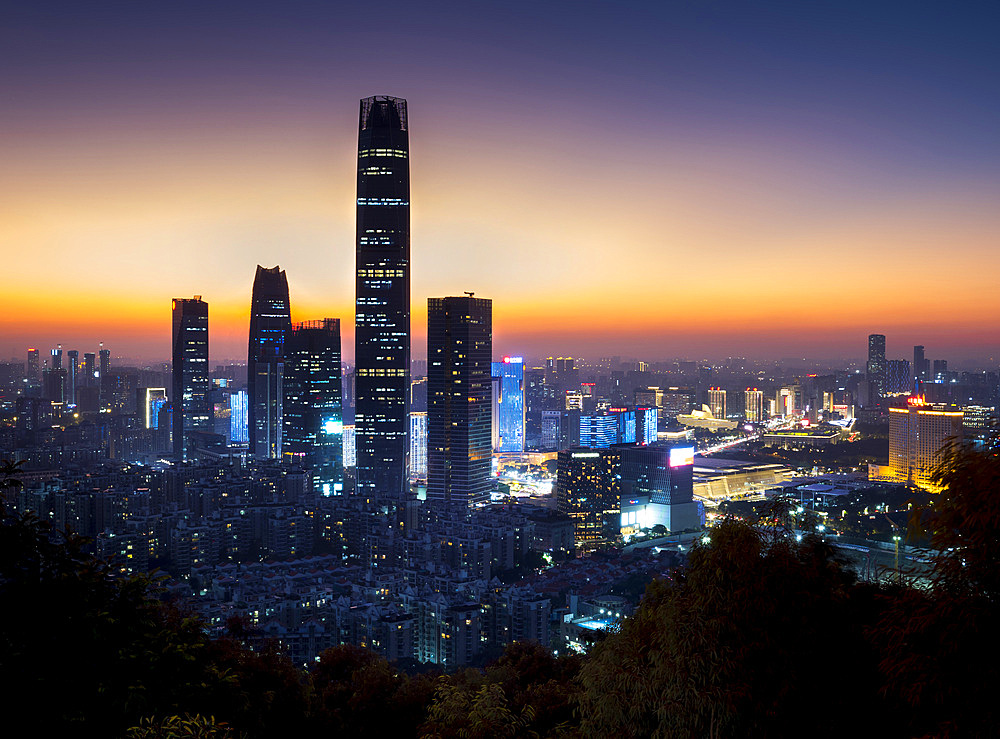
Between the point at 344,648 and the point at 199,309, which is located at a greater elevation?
the point at 199,309

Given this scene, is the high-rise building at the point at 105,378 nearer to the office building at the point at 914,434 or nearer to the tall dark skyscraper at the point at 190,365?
the tall dark skyscraper at the point at 190,365

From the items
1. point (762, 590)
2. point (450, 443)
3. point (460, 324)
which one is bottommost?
point (450, 443)

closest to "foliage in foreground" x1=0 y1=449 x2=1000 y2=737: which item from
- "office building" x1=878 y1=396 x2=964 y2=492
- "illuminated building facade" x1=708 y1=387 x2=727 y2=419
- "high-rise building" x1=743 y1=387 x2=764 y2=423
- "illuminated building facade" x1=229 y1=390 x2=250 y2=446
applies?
"office building" x1=878 y1=396 x2=964 y2=492

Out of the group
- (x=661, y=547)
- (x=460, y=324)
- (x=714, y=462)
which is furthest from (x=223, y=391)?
(x=661, y=547)

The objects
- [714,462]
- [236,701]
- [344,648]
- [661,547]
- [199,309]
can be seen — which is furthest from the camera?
[199,309]

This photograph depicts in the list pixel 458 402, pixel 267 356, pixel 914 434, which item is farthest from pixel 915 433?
pixel 267 356

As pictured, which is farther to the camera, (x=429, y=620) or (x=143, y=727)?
(x=429, y=620)

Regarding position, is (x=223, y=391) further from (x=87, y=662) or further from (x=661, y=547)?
(x=87, y=662)
